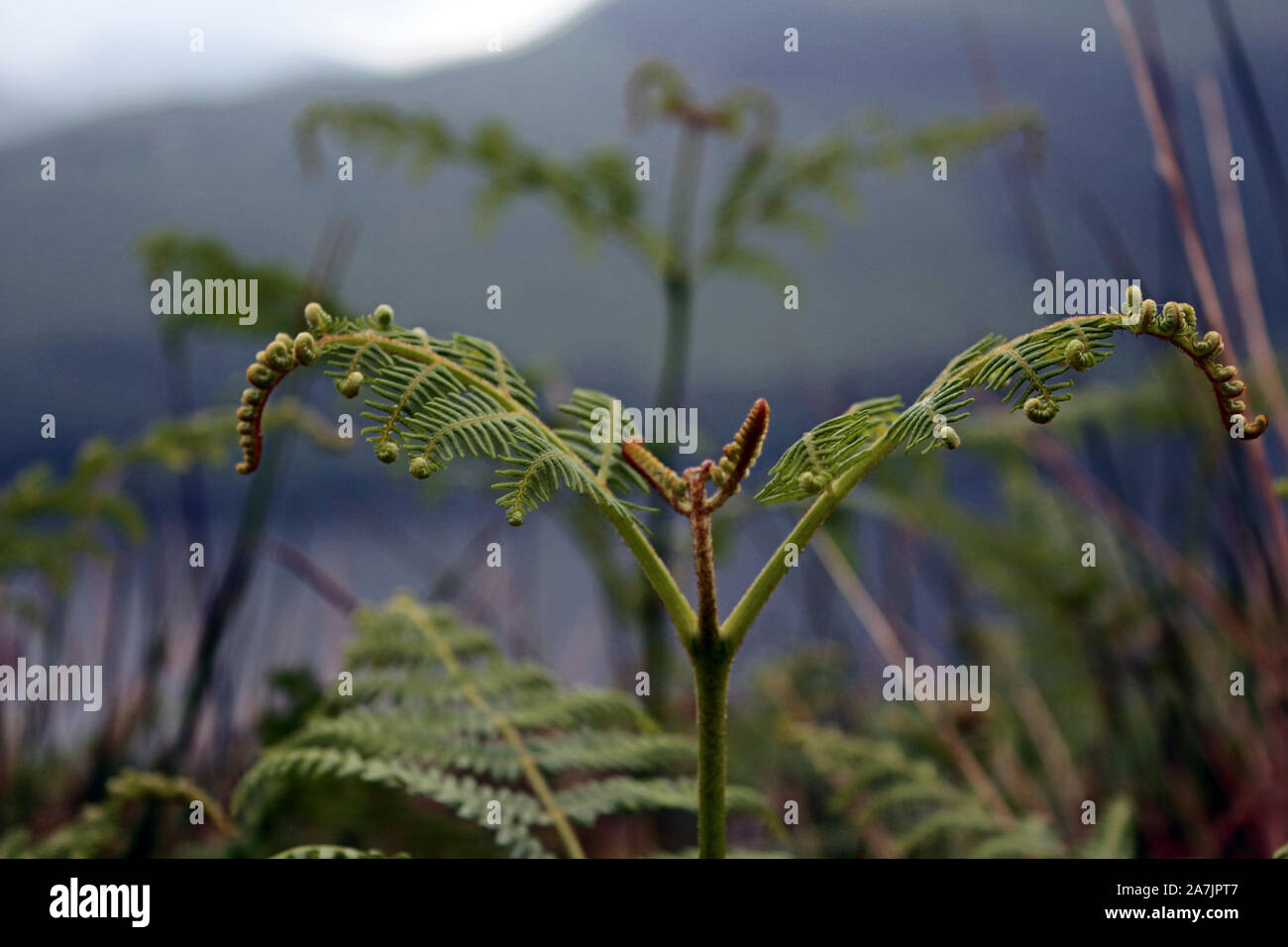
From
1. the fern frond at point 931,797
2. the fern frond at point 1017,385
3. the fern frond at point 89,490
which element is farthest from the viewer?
the fern frond at point 89,490

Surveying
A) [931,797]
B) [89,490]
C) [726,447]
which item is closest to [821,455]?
[726,447]

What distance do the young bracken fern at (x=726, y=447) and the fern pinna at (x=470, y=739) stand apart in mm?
196

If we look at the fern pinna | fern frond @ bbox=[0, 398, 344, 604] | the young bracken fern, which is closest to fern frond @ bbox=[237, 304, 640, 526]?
the young bracken fern

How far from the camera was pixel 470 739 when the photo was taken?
71cm

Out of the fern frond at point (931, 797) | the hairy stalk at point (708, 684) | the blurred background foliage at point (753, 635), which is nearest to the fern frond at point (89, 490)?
the blurred background foliage at point (753, 635)

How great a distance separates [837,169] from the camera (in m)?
1.74

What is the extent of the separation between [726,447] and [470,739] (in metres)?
0.37

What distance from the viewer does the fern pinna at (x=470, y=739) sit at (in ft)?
2.02

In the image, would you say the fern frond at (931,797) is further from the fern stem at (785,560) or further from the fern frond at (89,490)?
the fern frond at (89,490)

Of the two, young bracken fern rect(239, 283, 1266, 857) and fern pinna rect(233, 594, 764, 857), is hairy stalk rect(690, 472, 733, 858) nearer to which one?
young bracken fern rect(239, 283, 1266, 857)

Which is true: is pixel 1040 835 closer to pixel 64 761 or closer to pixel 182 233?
pixel 182 233

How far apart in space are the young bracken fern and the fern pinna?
196 mm

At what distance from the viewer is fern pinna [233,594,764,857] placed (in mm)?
617
